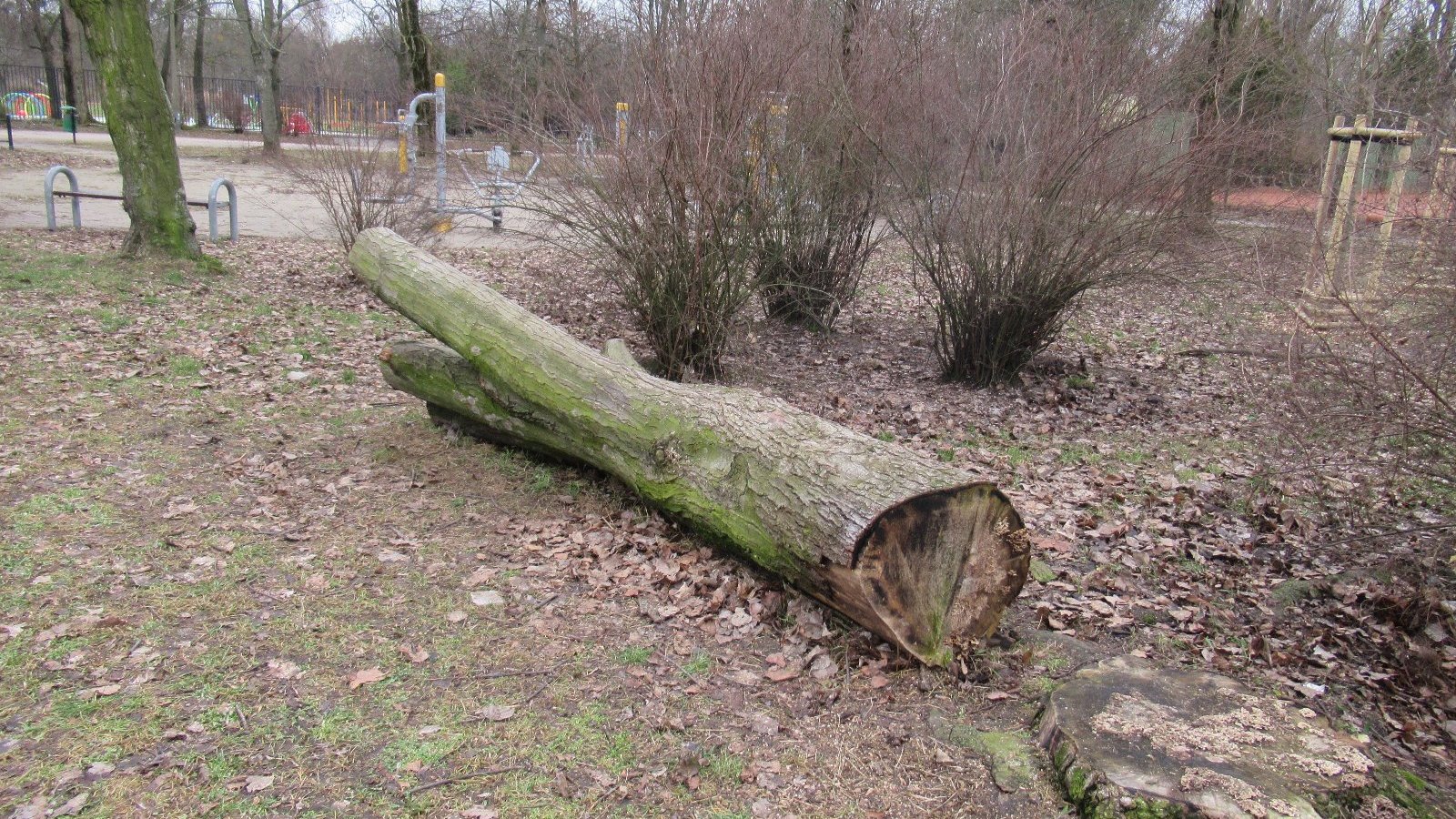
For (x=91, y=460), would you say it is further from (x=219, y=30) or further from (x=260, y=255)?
(x=219, y=30)

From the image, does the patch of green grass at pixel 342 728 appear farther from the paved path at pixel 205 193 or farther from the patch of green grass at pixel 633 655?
the paved path at pixel 205 193

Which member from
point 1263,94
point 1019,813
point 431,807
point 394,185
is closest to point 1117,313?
point 1263,94

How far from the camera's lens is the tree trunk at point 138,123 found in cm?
911

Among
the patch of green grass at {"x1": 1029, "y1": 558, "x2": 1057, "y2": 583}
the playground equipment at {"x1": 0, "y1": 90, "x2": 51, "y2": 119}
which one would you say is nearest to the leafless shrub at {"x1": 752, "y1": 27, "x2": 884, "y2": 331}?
the patch of green grass at {"x1": 1029, "y1": 558, "x2": 1057, "y2": 583}

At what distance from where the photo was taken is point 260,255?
11.2m

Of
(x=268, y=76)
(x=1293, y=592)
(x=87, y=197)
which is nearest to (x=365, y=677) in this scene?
(x=1293, y=592)

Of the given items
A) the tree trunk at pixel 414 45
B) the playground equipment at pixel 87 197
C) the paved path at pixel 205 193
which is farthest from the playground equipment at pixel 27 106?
the playground equipment at pixel 87 197

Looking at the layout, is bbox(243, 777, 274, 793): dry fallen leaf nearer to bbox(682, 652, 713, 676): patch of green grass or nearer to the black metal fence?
bbox(682, 652, 713, 676): patch of green grass

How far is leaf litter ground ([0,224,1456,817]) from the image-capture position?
300 centimetres

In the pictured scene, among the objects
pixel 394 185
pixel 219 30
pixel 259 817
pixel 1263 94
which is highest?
pixel 219 30

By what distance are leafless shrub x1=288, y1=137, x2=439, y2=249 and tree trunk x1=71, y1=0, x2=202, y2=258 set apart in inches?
46.5

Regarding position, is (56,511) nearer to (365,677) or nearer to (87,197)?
(365,677)

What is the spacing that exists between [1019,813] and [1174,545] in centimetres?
236

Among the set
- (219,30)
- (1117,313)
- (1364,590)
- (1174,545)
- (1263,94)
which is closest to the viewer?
(1364,590)
